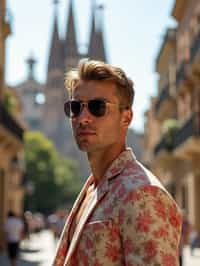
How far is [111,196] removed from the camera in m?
2.68

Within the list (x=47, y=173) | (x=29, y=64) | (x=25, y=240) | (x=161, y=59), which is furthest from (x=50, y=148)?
(x=29, y=64)

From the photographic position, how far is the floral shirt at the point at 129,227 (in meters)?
2.49

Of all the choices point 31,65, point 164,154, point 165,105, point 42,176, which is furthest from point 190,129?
point 31,65

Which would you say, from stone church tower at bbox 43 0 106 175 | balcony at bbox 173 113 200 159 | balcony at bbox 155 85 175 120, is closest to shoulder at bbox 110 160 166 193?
balcony at bbox 173 113 200 159

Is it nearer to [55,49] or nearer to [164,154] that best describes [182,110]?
[164,154]

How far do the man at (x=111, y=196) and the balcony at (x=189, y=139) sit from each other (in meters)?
24.1

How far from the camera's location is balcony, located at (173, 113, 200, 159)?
27078 millimetres

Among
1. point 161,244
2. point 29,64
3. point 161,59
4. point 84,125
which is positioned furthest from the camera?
point 29,64

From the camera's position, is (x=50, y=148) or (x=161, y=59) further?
(x=50, y=148)

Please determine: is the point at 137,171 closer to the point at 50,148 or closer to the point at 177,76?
the point at 177,76

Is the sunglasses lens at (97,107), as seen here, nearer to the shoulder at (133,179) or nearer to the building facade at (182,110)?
the shoulder at (133,179)

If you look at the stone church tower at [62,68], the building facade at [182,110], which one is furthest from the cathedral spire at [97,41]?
the building facade at [182,110]

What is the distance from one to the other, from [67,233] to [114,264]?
0.51 m

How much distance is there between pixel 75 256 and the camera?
2.74m
